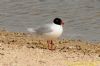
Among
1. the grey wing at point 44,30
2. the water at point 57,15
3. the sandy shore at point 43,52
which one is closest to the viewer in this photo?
the sandy shore at point 43,52

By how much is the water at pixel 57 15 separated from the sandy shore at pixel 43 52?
1572 millimetres

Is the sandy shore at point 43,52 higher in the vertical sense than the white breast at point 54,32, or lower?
lower

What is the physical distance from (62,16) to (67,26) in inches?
66.4

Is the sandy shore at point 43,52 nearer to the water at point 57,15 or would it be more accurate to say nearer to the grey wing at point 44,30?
the grey wing at point 44,30

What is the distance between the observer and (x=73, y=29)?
55.1 ft

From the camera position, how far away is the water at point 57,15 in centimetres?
1667

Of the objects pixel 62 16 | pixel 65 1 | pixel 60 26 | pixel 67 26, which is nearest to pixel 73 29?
pixel 67 26

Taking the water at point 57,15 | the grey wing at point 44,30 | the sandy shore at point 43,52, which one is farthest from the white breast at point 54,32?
the water at point 57,15

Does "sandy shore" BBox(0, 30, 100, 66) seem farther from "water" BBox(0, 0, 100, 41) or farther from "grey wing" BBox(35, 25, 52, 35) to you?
"water" BBox(0, 0, 100, 41)

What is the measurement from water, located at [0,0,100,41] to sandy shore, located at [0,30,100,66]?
1.57 metres

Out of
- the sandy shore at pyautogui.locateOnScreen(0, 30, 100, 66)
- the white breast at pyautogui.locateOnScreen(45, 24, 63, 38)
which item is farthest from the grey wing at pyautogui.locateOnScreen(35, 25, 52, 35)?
the sandy shore at pyautogui.locateOnScreen(0, 30, 100, 66)

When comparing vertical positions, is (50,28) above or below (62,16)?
above

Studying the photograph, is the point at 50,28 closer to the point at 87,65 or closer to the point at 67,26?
the point at 87,65

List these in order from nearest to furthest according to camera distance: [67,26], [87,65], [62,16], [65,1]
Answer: [87,65] → [67,26] → [62,16] → [65,1]
